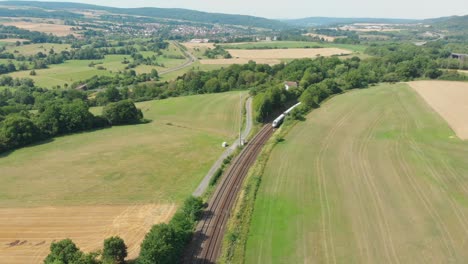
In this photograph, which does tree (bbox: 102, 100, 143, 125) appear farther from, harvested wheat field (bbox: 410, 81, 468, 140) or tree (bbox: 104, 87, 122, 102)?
harvested wheat field (bbox: 410, 81, 468, 140)

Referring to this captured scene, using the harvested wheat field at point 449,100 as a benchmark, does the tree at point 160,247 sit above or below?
below

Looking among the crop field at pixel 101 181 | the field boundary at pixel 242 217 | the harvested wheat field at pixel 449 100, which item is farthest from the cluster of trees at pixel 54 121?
the harvested wheat field at pixel 449 100

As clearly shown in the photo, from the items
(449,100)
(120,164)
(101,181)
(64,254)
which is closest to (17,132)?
(120,164)

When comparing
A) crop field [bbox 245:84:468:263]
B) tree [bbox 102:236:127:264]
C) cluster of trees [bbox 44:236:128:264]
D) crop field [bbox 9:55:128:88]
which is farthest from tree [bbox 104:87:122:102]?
tree [bbox 102:236:127:264]

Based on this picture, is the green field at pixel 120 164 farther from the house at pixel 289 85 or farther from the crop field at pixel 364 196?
the house at pixel 289 85

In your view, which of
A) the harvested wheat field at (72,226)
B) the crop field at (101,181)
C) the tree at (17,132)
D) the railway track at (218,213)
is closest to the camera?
the railway track at (218,213)

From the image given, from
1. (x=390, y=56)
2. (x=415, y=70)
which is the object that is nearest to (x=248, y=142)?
(x=415, y=70)
